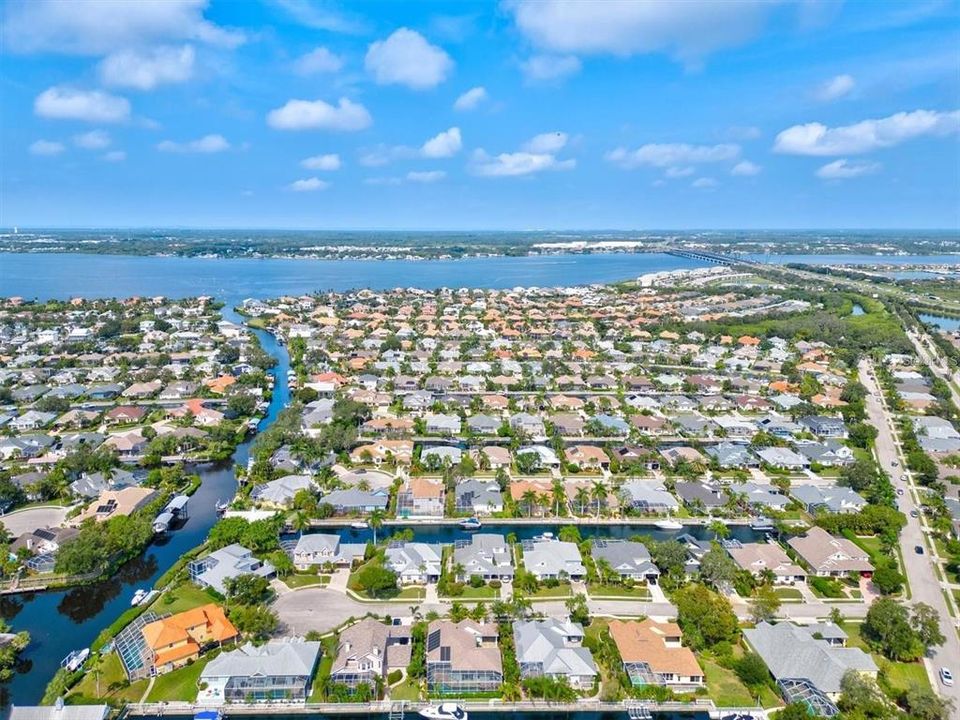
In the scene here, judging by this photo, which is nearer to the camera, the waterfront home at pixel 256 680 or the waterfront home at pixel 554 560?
the waterfront home at pixel 256 680

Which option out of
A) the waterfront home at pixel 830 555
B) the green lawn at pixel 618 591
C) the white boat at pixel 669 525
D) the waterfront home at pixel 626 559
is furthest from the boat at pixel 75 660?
the waterfront home at pixel 830 555

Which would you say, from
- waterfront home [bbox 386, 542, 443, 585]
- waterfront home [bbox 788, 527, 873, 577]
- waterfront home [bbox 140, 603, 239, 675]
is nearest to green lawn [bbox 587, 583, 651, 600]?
waterfront home [bbox 386, 542, 443, 585]

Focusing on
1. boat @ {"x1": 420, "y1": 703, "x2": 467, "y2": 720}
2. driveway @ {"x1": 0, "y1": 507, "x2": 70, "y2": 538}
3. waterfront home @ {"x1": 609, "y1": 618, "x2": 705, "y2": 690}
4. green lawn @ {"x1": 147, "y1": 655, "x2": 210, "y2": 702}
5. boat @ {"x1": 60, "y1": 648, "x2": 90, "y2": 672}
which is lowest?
boat @ {"x1": 420, "y1": 703, "x2": 467, "y2": 720}

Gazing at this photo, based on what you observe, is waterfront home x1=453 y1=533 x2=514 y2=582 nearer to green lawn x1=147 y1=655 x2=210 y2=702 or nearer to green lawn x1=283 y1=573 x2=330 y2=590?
green lawn x1=283 y1=573 x2=330 y2=590

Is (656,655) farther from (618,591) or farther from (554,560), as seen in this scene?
(554,560)

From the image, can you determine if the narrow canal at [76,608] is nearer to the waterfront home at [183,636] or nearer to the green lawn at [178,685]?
the waterfront home at [183,636]
